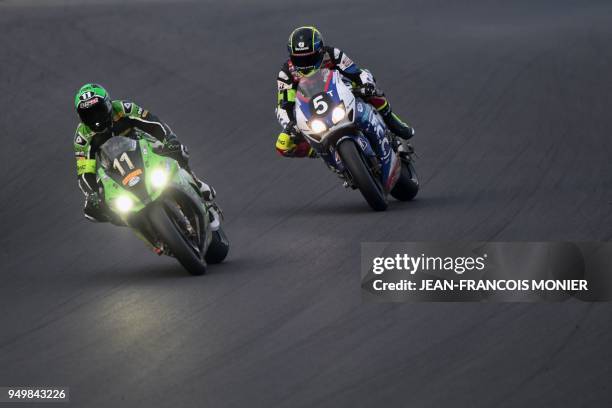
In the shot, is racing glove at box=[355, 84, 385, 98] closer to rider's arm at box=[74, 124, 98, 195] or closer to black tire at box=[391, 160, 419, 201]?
black tire at box=[391, 160, 419, 201]

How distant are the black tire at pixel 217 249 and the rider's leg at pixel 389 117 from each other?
275 centimetres

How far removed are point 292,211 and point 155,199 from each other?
3675 millimetres

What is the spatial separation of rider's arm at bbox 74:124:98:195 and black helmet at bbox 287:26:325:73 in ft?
8.98

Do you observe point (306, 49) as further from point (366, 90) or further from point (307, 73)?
point (366, 90)

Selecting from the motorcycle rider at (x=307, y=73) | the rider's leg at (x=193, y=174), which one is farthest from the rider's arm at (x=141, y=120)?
the motorcycle rider at (x=307, y=73)

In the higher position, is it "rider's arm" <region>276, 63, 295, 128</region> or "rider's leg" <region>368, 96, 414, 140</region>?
"rider's arm" <region>276, 63, 295, 128</region>

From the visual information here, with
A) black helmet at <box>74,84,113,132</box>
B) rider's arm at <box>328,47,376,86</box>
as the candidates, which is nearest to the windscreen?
rider's arm at <box>328,47,376,86</box>

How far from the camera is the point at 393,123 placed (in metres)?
14.1

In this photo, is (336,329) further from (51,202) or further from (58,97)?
(58,97)

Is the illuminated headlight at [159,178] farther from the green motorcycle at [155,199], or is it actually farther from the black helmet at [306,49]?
the black helmet at [306,49]

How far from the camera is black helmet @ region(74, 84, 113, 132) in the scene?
11234mm

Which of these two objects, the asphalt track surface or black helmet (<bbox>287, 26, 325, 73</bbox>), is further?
black helmet (<bbox>287, 26, 325, 73</bbox>)

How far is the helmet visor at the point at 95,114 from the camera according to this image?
11242mm

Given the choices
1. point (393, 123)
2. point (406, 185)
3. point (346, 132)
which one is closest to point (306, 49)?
point (346, 132)
